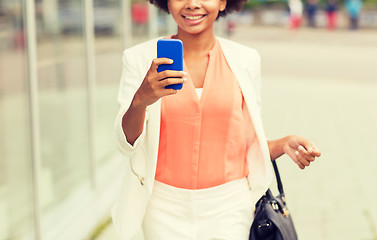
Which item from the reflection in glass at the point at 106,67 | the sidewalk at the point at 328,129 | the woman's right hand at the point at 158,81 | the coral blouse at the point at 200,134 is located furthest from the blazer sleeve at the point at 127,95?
the reflection in glass at the point at 106,67

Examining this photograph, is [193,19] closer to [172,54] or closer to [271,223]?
[172,54]

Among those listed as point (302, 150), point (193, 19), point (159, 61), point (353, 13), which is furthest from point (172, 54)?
point (353, 13)

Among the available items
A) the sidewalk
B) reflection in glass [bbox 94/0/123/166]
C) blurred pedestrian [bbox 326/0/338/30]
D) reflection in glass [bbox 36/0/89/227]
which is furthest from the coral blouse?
blurred pedestrian [bbox 326/0/338/30]

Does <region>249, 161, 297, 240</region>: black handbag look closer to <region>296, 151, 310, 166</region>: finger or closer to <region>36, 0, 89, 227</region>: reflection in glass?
<region>296, 151, 310, 166</region>: finger

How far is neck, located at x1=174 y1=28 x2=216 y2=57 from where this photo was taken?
2.57 metres

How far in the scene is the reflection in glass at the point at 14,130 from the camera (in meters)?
3.61

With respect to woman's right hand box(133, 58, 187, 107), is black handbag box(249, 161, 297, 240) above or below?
below

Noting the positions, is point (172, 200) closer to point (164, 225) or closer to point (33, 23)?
point (164, 225)

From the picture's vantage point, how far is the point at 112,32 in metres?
6.31

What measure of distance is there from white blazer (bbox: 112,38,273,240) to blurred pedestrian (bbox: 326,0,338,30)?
2711 cm

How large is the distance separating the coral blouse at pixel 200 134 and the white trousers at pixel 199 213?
0.03 meters

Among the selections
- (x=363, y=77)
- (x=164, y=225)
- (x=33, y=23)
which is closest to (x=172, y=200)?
(x=164, y=225)

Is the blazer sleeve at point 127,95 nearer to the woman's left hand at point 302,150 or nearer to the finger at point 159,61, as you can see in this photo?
the finger at point 159,61

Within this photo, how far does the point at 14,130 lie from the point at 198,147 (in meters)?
1.60
